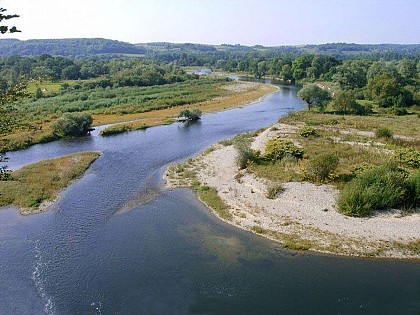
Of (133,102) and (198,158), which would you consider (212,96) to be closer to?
(133,102)

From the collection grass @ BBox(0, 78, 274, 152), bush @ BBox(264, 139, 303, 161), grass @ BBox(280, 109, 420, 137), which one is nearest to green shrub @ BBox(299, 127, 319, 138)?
grass @ BBox(280, 109, 420, 137)

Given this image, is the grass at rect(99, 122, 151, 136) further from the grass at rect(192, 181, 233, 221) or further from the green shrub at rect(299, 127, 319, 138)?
the grass at rect(192, 181, 233, 221)

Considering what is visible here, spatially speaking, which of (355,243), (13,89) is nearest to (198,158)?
(355,243)

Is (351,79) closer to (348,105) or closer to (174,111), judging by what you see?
(348,105)

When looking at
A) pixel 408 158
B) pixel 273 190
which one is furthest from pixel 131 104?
pixel 408 158

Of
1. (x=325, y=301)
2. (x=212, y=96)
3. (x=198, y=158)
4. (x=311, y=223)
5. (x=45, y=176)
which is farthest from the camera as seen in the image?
(x=212, y=96)
